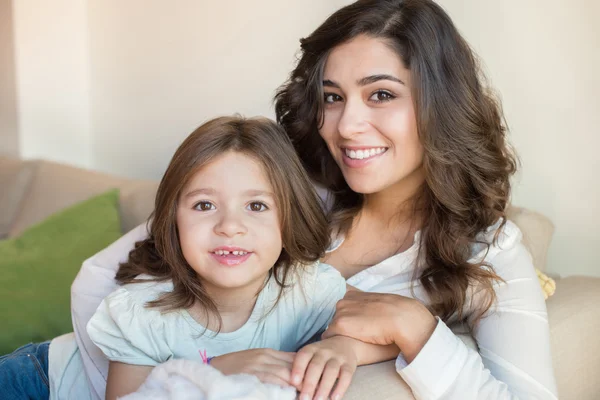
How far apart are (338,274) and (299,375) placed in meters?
0.49

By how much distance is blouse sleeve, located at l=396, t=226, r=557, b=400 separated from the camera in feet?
4.39

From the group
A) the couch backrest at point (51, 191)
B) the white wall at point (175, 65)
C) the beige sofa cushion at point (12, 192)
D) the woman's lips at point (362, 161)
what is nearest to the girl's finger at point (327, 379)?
the woman's lips at point (362, 161)

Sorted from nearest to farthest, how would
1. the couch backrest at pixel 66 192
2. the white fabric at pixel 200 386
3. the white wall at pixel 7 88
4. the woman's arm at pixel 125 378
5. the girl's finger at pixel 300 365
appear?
the white fabric at pixel 200 386 → the girl's finger at pixel 300 365 → the woman's arm at pixel 125 378 → the couch backrest at pixel 66 192 → the white wall at pixel 7 88

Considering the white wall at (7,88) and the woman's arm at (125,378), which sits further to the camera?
the white wall at (7,88)

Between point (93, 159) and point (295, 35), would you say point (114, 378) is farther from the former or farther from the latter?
point (93, 159)

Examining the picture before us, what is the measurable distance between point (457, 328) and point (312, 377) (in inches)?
20.9

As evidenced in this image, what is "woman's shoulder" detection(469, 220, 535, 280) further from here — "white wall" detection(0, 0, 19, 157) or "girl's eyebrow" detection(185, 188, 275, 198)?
"white wall" detection(0, 0, 19, 157)

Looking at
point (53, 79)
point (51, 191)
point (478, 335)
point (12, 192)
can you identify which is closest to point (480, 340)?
point (478, 335)

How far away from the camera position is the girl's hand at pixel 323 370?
1224 mm

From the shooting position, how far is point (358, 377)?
4.40 feet

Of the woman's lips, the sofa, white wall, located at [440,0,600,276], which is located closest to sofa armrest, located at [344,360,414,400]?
A: the sofa

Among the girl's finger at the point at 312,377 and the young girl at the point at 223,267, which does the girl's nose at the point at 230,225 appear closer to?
the young girl at the point at 223,267

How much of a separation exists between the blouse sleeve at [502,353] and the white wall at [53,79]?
269 cm

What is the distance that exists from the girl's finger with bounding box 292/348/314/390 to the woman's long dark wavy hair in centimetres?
43
